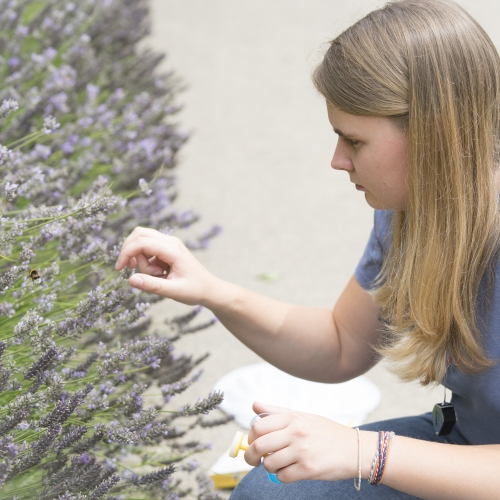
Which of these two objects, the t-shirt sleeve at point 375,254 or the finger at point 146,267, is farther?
the t-shirt sleeve at point 375,254

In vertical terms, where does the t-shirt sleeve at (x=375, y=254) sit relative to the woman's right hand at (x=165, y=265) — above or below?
below

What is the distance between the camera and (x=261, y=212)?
158 inches

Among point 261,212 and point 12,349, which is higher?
point 12,349

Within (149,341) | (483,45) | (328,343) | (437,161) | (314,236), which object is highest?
(483,45)

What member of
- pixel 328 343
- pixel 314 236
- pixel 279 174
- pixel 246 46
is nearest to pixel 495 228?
pixel 328 343

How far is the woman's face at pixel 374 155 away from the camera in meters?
1.49

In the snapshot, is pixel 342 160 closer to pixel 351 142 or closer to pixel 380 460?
pixel 351 142

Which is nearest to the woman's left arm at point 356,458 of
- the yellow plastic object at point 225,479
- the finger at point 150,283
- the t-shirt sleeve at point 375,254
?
the finger at point 150,283

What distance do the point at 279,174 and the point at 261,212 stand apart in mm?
501

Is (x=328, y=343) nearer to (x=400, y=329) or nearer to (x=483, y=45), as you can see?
(x=400, y=329)

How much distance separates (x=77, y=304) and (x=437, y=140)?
0.79 meters

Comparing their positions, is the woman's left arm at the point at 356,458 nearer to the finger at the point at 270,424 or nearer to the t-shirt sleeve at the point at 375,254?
the finger at the point at 270,424

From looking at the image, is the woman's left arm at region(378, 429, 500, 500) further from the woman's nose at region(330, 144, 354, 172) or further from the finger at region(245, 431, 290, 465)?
the woman's nose at region(330, 144, 354, 172)

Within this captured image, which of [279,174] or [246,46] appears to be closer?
[279,174]
